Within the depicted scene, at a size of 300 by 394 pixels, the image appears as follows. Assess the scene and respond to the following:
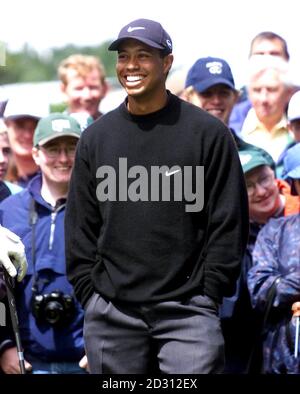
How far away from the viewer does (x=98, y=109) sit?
717 centimetres

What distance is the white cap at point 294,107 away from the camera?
19.8 feet

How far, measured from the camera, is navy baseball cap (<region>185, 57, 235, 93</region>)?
6.17 metres

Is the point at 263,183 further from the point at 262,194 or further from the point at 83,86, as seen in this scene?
the point at 83,86

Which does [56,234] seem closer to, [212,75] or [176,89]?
[212,75]

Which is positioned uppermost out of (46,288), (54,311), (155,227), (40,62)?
(40,62)

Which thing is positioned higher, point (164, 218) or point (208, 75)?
point (208, 75)

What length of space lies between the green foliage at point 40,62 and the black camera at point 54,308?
374 cm

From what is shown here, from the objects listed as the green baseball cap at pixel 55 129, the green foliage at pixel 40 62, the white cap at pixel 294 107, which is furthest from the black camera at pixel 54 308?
the green foliage at pixel 40 62

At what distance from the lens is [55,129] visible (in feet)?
18.9

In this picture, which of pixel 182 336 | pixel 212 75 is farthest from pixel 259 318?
pixel 212 75

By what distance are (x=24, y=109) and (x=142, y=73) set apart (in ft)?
7.18

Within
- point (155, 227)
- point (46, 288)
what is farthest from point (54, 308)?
point (155, 227)

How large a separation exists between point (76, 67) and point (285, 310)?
257cm

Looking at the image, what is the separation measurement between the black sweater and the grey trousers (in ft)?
0.20
